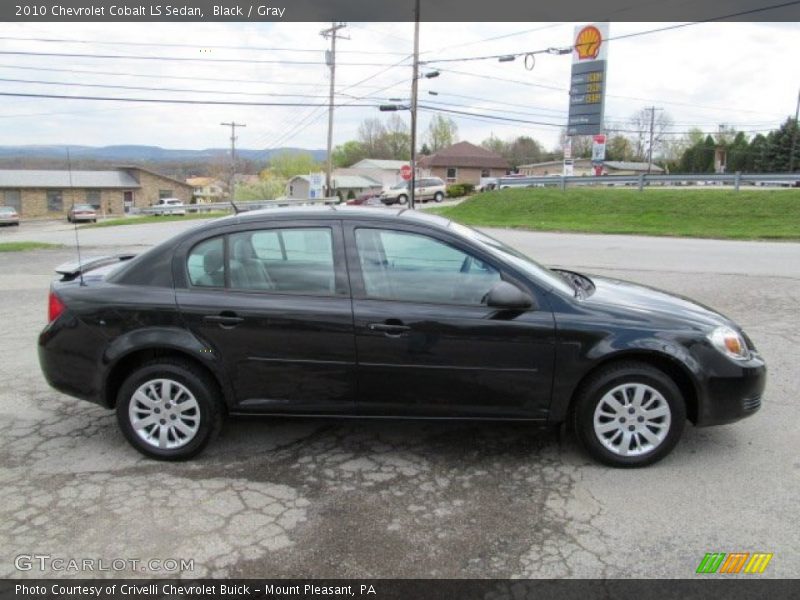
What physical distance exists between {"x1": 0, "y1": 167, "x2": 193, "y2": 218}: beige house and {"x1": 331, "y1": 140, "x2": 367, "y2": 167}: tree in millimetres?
34187

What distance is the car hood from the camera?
3877 millimetres

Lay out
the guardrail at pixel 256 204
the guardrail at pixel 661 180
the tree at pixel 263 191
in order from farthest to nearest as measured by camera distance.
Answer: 1. the tree at pixel 263 191
2. the guardrail at pixel 661 180
3. the guardrail at pixel 256 204

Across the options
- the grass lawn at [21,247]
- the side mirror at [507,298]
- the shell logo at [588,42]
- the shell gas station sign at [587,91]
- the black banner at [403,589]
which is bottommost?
the grass lawn at [21,247]

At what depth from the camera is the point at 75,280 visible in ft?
13.8

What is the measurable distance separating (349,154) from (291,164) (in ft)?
31.0

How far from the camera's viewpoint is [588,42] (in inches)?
1368

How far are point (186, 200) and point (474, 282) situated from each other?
7572cm

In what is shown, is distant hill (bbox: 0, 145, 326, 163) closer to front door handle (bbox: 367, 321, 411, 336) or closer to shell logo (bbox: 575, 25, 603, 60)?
front door handle (bbox: 367, 321, 411, 336)

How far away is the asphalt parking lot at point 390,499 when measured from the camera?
118 inches

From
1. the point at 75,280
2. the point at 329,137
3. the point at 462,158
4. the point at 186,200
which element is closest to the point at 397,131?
the point at 462,158

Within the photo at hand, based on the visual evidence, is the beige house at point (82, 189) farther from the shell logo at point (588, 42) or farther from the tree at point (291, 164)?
the shell logo at point (588, 42)

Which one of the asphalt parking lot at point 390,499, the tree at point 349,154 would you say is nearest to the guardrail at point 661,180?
the asphalt parking lot at point 390,499

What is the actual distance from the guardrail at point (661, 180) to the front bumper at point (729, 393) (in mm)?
25371

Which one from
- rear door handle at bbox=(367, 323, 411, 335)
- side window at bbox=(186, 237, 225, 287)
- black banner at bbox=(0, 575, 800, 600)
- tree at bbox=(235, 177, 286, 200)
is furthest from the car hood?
tree at bbox=(235, 177, 286, 200)
